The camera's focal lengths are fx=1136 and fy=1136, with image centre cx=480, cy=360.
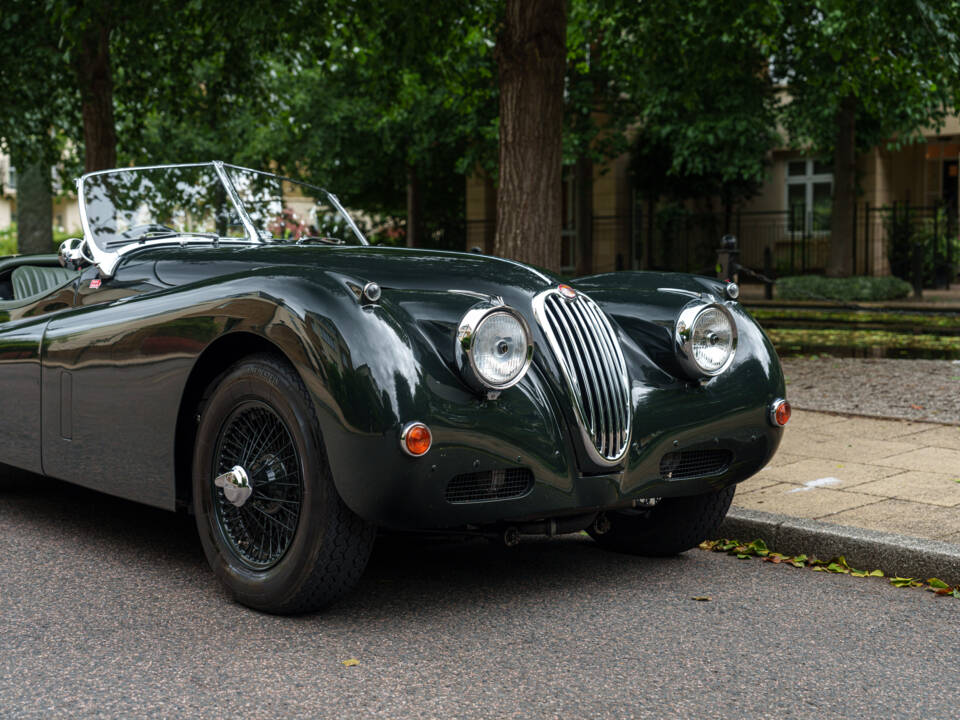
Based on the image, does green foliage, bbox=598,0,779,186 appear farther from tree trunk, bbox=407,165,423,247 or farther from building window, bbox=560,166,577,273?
tree trunk, bbox=407,165,423,247

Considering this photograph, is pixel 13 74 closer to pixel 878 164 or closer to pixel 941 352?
pixel 941 352

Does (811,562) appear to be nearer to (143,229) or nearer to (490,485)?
(490,485)

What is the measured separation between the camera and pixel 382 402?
3.27 metres

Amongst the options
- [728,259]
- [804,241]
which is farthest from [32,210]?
[804,241]

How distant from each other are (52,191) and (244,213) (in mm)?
18437

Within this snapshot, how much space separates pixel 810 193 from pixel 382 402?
28339 millimetres

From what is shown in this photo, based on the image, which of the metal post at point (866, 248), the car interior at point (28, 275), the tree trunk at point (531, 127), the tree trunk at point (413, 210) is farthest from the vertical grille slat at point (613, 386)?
the tree trunk at point (413, 210)

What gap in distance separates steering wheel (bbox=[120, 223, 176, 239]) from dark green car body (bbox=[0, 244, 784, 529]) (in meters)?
0.22

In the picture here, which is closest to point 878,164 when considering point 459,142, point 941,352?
point 459,142

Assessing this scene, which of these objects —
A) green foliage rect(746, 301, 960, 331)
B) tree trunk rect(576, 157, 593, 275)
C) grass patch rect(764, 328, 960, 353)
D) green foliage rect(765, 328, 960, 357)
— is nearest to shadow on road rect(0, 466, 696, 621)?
green foliage rect(765, 328, 960, 357)

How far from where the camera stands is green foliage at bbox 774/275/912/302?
21.0 meters

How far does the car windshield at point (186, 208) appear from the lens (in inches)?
203

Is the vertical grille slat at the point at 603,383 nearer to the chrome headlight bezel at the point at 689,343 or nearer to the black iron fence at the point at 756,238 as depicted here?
the chrome headlight bezel at the point at 689,343

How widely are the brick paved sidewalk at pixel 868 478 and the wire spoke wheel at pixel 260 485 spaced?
2179mm
